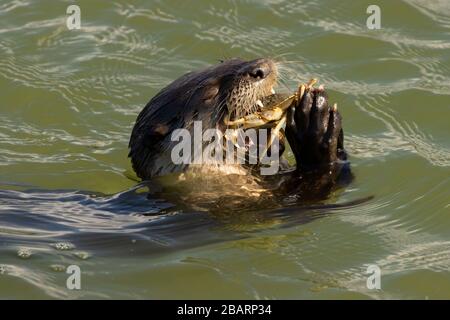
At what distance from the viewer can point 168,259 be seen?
5.52m

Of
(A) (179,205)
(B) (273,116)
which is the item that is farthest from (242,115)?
(A) (179,205)

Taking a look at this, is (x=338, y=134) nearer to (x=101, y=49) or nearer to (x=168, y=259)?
(x=168, y=259)

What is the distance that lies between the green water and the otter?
0.72 feet

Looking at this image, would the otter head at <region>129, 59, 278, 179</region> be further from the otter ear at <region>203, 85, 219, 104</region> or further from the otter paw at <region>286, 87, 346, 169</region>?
the otter paw at <region>286, 87, 346, 169</region>

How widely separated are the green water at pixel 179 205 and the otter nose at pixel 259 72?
77 cm

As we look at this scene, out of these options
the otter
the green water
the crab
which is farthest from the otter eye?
the green water

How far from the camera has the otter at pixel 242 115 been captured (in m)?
5.99

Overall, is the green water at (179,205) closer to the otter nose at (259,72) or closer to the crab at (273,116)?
the crab at (273,116)

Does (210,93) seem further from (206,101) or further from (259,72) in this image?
(259,72)

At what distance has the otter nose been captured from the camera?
19.5 ft
